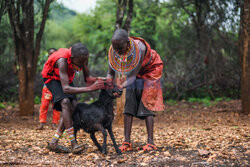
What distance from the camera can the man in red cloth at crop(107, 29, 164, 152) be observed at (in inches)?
143

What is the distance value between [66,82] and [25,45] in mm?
4256

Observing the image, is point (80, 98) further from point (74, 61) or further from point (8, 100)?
point (74, 61)

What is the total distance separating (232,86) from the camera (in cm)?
1016

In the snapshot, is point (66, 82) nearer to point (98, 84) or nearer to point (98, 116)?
point (98, 84)

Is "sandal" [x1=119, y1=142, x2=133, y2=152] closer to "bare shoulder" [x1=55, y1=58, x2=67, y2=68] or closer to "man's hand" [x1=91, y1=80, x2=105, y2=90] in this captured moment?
"man's hand" [x1=91, y1=80, x2=105, y2=90]

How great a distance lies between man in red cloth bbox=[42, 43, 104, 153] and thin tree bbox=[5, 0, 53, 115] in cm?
370

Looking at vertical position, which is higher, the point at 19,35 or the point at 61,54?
the point at 19,35

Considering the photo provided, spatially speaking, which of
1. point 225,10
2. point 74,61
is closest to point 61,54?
point 74,61

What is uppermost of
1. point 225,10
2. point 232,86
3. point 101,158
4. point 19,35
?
point 225,10

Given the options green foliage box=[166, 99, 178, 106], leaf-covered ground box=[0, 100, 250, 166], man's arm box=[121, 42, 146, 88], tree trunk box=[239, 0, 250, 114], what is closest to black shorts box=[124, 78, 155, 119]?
man's arm box=[121, 42, 146, 88]

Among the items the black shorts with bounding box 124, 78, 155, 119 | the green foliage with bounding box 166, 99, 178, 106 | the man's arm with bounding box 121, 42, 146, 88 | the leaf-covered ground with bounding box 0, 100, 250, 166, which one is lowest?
the leaf-covered ground with bounding box 0, 100, 250, 166

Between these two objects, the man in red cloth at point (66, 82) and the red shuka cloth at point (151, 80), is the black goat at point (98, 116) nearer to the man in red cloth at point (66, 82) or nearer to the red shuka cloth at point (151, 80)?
the man in red cloth at point (66, 82)

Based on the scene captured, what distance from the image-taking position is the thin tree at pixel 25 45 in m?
7.02

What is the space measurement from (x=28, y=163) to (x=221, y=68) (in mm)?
8403
